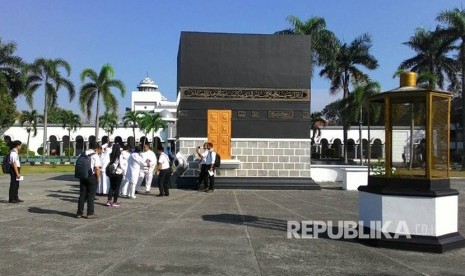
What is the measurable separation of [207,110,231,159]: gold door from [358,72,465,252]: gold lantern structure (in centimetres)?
986

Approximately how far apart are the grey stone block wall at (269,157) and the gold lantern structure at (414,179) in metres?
9.66

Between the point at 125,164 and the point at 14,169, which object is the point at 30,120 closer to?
the point at 14,169

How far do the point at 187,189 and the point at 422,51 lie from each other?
3117 centimetres

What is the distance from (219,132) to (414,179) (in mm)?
11066

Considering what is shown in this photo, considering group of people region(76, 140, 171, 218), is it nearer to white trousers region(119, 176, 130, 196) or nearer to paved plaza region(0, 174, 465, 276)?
white trousers region(119, 176, 130, 196)

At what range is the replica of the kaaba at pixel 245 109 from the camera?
17.8m

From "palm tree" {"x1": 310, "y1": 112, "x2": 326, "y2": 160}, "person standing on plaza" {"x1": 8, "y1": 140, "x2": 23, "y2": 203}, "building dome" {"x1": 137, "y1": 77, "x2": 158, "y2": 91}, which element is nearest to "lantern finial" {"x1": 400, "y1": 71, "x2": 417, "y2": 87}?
"person standing on plaza" {"x1": 8, "y1": 140, "x2": 23, "y2": 203}

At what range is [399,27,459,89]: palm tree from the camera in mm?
39469

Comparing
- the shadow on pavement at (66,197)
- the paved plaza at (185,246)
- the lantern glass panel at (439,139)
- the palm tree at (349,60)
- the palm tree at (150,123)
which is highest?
the palm tree at (349,60)

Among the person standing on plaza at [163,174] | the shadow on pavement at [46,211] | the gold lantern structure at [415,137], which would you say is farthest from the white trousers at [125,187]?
the gold lantern structure at [415,137]

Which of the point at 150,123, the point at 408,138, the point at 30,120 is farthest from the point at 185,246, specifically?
the point at 30,120

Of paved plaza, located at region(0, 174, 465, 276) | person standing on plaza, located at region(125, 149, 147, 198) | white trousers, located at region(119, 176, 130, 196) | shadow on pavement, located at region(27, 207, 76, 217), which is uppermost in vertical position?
person standing on plaza, located at region(125, 149, 147, 198)

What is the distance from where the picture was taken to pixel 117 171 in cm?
Answer: 1126

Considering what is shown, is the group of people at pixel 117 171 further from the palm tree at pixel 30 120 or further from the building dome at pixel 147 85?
the building dome at pixel 147 85
